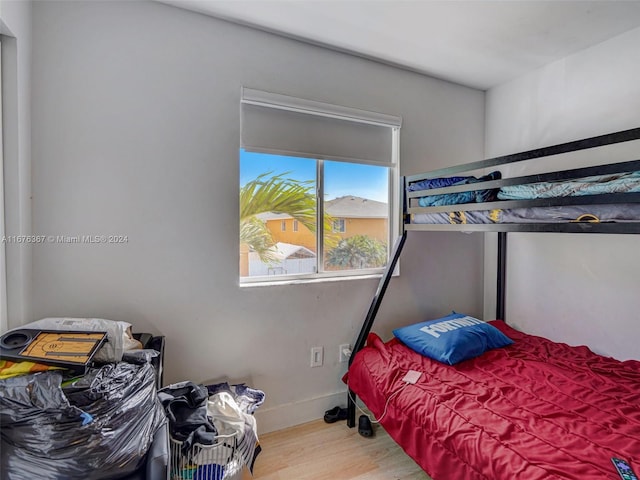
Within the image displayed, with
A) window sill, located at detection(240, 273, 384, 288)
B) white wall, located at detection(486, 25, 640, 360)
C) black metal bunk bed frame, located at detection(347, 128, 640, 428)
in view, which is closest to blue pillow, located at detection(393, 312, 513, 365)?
black metal bunk bed frame, located at detection(347, 128, 640, 428)

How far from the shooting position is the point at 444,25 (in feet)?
5.86

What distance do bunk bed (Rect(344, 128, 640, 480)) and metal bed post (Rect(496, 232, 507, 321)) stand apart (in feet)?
1.64

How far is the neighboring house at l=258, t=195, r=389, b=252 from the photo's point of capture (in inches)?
79.8

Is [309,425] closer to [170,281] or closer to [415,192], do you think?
[170,281]

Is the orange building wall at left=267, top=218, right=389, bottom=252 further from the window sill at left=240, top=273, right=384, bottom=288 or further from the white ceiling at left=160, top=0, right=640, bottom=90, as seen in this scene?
the white ceiling at left=160, top=0, right=640, bottom=90

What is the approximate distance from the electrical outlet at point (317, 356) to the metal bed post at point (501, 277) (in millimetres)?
1516

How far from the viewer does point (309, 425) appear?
1.99 meters

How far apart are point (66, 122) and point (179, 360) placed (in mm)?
1297

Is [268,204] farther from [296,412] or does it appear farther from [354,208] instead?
[296,412]

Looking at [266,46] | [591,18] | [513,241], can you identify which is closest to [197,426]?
[266,46]

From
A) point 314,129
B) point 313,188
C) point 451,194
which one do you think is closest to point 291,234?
point 313,188

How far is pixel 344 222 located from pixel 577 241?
1.53m

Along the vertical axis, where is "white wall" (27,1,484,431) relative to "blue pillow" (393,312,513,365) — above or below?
above

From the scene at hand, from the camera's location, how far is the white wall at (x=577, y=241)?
A: 1.84m
